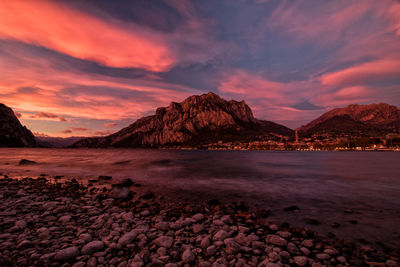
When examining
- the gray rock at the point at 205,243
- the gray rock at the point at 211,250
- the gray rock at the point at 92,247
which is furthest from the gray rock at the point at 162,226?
the gray rock at the point at 211,250

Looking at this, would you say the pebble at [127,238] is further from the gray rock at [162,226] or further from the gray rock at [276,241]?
the gray rock at [276,241]

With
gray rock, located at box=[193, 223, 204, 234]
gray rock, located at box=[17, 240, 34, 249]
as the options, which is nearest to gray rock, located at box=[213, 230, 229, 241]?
gray rock, located at box=[193, 223, 204, 234]

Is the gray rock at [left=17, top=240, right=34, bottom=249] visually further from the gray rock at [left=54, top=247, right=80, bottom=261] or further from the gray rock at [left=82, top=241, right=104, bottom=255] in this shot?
the gray rock at [left=82, top=241, right=104, bottom=255]

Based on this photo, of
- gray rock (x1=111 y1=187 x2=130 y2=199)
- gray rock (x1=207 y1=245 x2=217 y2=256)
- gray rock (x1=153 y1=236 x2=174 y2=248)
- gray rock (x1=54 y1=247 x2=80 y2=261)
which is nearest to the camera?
gray rock (x1=54 y1=247 x2=80 y2=261)

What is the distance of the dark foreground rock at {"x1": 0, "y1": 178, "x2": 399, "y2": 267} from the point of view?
22.4 feet

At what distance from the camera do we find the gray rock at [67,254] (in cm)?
669

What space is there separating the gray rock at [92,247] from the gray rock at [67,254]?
0.25 m

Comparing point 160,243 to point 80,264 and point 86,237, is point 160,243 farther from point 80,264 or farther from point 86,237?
point 86,237

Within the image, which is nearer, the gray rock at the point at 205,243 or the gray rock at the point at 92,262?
the gray rock at the point at 92,262

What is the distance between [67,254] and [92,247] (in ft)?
2.82

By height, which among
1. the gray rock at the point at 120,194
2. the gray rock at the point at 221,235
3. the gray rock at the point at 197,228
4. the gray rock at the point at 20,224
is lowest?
the gray rock at the point at 120,194

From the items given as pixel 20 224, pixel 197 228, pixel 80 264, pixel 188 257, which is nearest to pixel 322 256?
pixel 188 257

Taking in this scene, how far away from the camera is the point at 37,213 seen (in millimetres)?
11750

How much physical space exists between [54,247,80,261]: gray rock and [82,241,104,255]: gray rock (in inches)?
9.9
